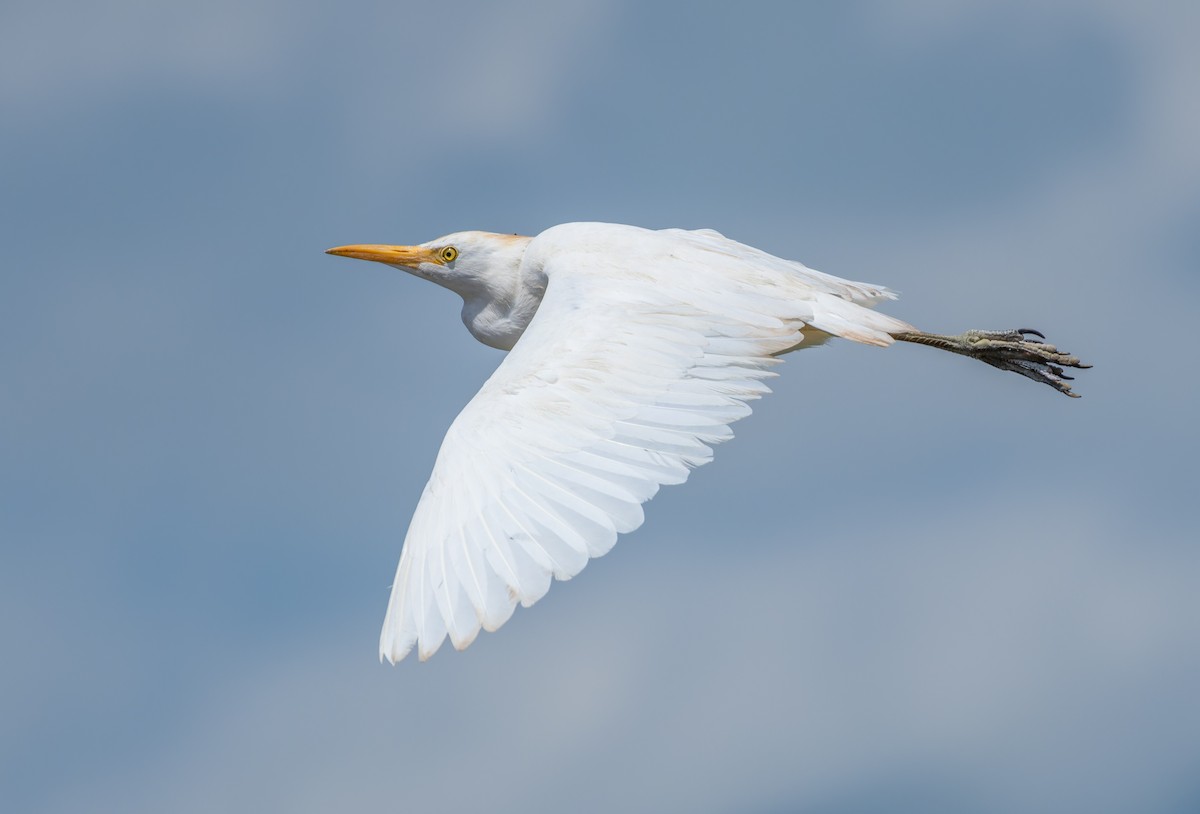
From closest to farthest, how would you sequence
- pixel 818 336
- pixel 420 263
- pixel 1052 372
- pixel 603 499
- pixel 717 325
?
pixel 603 499 → pixel 717 325 → pixel 818 336 → pixel 1052 372 → pixel 420 263

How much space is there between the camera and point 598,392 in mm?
7297

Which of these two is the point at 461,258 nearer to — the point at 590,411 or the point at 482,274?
the point at 482,274

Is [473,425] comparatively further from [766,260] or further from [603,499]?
[766,260]

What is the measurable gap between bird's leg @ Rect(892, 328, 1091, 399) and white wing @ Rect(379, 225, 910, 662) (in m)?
1.28

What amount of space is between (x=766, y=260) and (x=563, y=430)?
3.25 m

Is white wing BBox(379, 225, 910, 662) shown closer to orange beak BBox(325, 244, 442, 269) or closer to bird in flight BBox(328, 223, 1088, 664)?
bird in flight BBox(328, 223, 1088, 664)

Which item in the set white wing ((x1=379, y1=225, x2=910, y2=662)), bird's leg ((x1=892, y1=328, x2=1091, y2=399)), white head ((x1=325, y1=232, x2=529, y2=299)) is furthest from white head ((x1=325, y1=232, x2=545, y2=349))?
bird's leg ((x1=892, y1=328, x2=1091, y2=399))

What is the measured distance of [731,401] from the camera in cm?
734

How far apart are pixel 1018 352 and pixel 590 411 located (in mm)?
4409

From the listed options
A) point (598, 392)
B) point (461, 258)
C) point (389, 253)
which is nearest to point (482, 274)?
point (461, 258)

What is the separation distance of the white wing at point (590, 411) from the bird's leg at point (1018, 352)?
128 cm

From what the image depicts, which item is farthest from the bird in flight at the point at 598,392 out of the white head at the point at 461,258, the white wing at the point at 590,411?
the white head at the point at 461,258

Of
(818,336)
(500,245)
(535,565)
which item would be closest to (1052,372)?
(818,336)

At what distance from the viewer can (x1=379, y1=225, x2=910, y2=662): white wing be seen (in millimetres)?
6141
